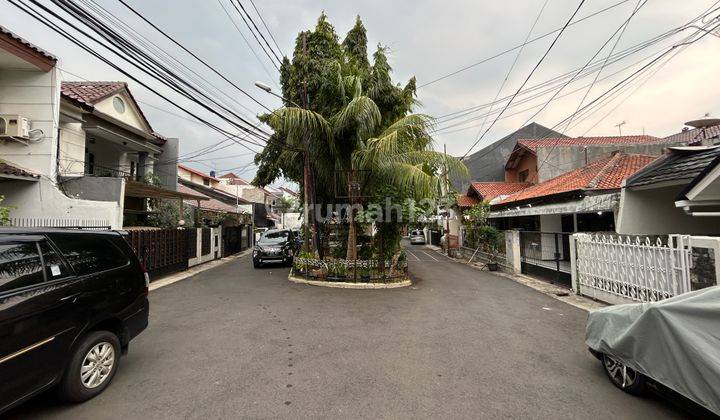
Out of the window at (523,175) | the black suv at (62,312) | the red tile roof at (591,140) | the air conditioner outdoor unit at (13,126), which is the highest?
the red tile roof at (591,140)

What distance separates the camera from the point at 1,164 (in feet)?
25.0

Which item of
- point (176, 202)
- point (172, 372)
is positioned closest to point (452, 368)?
point (172, 372)

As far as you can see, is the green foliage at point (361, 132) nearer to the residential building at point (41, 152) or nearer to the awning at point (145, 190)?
the awning at point (145, 190)

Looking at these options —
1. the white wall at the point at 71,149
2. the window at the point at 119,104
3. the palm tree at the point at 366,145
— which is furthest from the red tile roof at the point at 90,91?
the palm tree at the point at 366,145

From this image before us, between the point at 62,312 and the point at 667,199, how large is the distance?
1175cm

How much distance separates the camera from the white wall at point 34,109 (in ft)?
28.8

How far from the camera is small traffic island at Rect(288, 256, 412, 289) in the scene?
9804 mm

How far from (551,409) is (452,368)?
1.13m

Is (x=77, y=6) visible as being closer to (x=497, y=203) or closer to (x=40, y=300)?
(x=40, y=300)

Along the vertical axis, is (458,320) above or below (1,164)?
below

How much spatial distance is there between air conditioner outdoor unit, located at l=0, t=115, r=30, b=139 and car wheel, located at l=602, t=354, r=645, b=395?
42.4 feet

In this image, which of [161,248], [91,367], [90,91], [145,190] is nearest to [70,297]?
[91,367]

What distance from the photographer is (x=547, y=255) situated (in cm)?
1055

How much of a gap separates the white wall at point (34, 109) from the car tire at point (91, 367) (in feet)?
26.4
